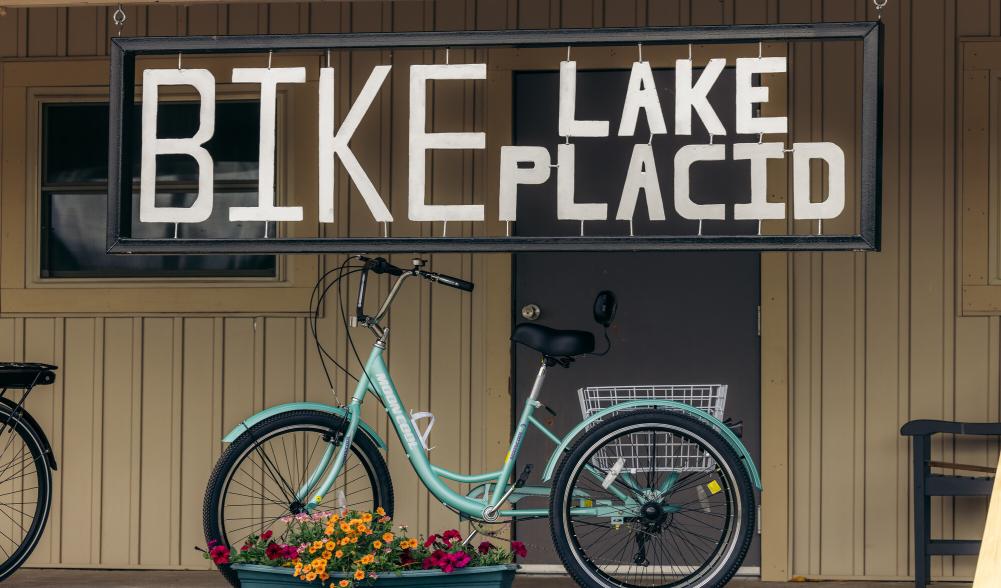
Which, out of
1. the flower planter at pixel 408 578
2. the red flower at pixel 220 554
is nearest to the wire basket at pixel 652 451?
the flower planter at pixel 408 578

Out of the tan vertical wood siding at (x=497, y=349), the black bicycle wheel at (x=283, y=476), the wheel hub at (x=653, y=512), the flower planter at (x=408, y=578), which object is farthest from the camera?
the tan vertical wood siding at (x=497, y=349)

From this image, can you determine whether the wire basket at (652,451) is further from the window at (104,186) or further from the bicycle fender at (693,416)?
the window at (104,186)

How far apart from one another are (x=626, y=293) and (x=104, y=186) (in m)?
2.48

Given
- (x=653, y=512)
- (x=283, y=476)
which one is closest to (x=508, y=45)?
(x=653, y=512)

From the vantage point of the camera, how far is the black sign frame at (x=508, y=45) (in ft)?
13.9

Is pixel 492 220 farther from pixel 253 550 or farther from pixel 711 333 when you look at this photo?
pixel 253 550

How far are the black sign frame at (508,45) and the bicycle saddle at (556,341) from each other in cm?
51

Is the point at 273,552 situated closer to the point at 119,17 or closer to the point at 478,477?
the point at 478,477

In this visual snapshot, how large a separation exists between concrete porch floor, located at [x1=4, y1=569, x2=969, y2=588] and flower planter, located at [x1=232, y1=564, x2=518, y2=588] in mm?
925

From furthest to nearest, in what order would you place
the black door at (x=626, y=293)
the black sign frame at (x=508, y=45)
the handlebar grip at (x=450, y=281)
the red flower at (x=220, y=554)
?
1. the black door at (x=626, y=293)
2. the handlebar grip at (x=450, y=281)
3. the red flower at (x=220, y=554)
4. the black sign frame at (x=508, y=45)

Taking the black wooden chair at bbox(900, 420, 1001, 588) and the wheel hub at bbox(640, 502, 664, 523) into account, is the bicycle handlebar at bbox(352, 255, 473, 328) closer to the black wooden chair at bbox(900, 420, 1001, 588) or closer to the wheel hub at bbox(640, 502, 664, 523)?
the wheel hub at bbox(640, 502, 664, 523)

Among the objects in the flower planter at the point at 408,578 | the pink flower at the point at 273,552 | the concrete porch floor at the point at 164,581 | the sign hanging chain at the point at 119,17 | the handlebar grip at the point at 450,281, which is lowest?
the concrete porch floor at the point at 164,581

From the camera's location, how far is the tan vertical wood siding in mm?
5504

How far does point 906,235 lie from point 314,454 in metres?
2.82
